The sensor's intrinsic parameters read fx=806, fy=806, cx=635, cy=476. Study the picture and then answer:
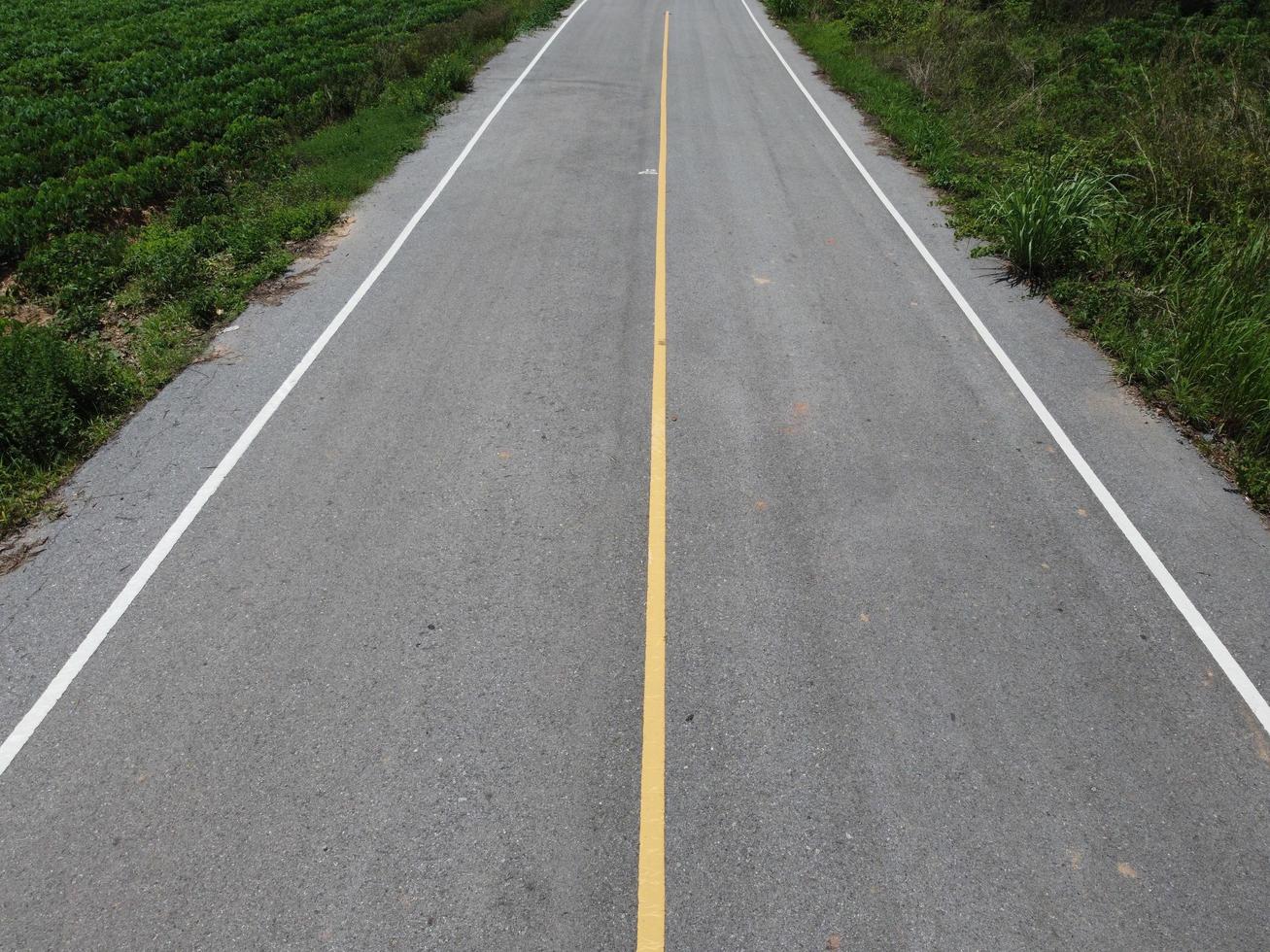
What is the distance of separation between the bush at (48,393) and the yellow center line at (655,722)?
530 centimetres

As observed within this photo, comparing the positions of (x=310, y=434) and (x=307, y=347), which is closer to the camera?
(x=310, y=434)

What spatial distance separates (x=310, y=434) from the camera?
7.47 meters

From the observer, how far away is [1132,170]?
39.6 feet

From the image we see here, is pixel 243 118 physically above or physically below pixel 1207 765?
above

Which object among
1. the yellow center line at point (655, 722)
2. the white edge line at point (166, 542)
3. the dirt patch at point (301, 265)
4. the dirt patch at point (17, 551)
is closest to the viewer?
the yellow center line at point (655, 722)

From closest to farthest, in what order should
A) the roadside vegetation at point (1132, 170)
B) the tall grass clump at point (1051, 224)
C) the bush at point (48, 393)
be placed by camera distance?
1. the bush at point (48, 393)
2. the roadside vegetation at point (1132, 170)
3. the tall grass clump at point (1051, 224)

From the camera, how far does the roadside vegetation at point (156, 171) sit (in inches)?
307

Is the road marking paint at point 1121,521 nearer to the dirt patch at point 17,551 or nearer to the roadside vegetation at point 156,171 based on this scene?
the dirt patch at point 17,551

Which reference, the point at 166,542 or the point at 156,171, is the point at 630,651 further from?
the point at 156,171

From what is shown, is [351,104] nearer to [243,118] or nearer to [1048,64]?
[243,118]

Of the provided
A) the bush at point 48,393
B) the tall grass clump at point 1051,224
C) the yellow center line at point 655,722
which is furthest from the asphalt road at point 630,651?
the tall grass clump at point 1051,224

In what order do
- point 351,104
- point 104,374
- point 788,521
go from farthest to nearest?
point 351,104
point 104,374
point 788,521

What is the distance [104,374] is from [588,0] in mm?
33126

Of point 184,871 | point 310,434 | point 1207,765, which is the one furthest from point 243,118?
point 1207,765
